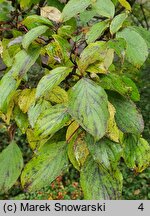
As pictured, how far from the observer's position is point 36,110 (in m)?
0.68

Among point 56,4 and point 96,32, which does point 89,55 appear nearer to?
point 96,32

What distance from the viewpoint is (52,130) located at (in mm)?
595

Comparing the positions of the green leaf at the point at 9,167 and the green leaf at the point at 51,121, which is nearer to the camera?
the green leaf at the point at 51,121

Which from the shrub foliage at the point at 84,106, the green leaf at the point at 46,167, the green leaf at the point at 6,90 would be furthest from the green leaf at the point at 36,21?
the green leaf at the point at 46,167

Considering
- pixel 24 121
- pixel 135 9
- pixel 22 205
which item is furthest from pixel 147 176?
pixel 24 121

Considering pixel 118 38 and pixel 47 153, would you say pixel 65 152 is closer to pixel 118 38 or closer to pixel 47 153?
pixel 47 153

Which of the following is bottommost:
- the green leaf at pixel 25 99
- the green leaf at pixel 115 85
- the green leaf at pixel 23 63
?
the green leaf at pixel 25 99

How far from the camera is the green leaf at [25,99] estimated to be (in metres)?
0.72

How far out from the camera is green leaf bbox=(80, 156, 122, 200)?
613 mm

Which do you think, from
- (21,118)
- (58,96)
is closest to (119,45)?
(58,96)

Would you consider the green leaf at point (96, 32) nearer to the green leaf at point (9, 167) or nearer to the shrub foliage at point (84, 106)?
the shrub foliage at point (84, 106)

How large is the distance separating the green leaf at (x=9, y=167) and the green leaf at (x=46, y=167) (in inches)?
3.2

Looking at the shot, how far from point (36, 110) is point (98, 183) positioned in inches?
7.0

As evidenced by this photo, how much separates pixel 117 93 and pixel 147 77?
3.27 meters
